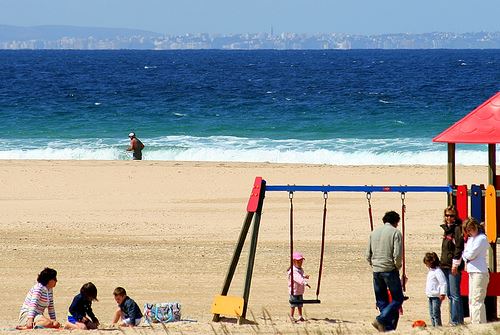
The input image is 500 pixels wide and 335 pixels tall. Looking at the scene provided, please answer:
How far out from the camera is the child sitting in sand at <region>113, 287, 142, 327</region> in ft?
39.2

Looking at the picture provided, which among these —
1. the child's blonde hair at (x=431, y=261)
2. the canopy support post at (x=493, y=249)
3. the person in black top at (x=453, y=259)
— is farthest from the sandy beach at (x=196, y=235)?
the canopy support post at (x=493, y=249)

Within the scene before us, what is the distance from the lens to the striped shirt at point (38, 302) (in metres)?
11.8

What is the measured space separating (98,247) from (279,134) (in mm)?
24049

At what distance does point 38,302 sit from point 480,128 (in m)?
5.24

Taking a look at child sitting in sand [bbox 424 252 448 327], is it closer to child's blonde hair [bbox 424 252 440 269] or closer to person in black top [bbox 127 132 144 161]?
child's blonde hair [bbox 424 252 440 269]

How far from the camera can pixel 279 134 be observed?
133 ft

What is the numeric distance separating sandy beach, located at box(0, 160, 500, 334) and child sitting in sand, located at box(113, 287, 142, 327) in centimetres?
46

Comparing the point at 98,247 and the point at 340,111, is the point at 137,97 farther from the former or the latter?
the point at 98,247

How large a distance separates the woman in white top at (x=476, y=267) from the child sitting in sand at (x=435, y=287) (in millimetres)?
458

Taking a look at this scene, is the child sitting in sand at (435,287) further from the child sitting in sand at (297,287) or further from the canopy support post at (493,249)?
the child sitting in sand at (297,287)

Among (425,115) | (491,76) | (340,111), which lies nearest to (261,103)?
(340,111)

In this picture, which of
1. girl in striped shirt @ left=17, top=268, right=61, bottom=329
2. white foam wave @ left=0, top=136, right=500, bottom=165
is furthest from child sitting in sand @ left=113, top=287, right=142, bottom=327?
white foam wave @ left=0, top=136, right=500, bottom=165

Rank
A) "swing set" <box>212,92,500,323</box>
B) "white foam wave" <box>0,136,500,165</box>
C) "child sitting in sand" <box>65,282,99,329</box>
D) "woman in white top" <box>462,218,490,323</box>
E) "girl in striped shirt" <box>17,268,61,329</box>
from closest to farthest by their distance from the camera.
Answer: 1. "woman in white top" <box>462,218,490,323</box>
2. "girl in striped shirt" <box>17,268,61,329</box>
3. "child sitting in sand" <box>65,282,99,329</box>
4. "swing set" <box>212,92,500,323</box>
5. "white foam wave" <box>0,136,500,165</box>

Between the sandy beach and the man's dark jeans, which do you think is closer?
the man's dark jeans
